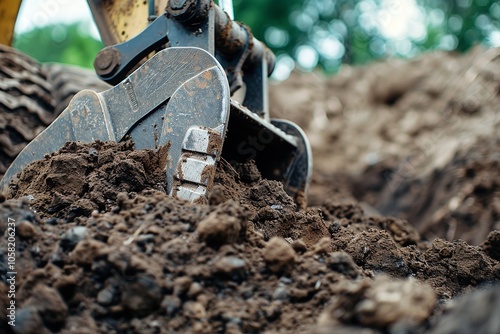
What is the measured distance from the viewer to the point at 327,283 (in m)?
1.91

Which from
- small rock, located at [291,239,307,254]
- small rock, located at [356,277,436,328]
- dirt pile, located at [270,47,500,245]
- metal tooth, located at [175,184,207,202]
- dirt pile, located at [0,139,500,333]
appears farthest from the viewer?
dirt pile, located at [270,47,500,245]

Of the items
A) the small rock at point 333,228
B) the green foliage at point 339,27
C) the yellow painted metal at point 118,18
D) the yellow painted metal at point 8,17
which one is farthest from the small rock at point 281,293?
the green foliage at point 339,27

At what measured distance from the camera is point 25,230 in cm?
200

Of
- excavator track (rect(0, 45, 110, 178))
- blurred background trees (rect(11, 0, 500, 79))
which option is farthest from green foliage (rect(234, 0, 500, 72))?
excavator track (rect(0, 45, 110, 178))

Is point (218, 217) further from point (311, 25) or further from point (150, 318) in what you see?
point (311, 25)

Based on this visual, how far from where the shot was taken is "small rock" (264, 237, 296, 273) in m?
1.95

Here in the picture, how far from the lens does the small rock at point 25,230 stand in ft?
6.57

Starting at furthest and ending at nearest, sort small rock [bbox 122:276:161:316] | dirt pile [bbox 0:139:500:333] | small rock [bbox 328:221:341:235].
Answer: small rock [bbox 328:221:341:235] < small rock [bbox 122:276:161:316] < dirt pile [bbox 0:139:500:333]

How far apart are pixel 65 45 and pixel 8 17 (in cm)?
1290

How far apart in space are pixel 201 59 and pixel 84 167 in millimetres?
678

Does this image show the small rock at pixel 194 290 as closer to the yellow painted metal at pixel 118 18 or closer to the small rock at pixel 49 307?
the small rock at pixel 49 307

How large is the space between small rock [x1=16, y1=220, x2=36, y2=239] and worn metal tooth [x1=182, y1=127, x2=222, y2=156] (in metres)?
0.73

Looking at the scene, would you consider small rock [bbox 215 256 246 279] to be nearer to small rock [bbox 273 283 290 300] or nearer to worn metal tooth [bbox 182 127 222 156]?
small rock [bbox 273 283 290 300]

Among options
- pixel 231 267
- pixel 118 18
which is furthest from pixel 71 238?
pixel 118 18
